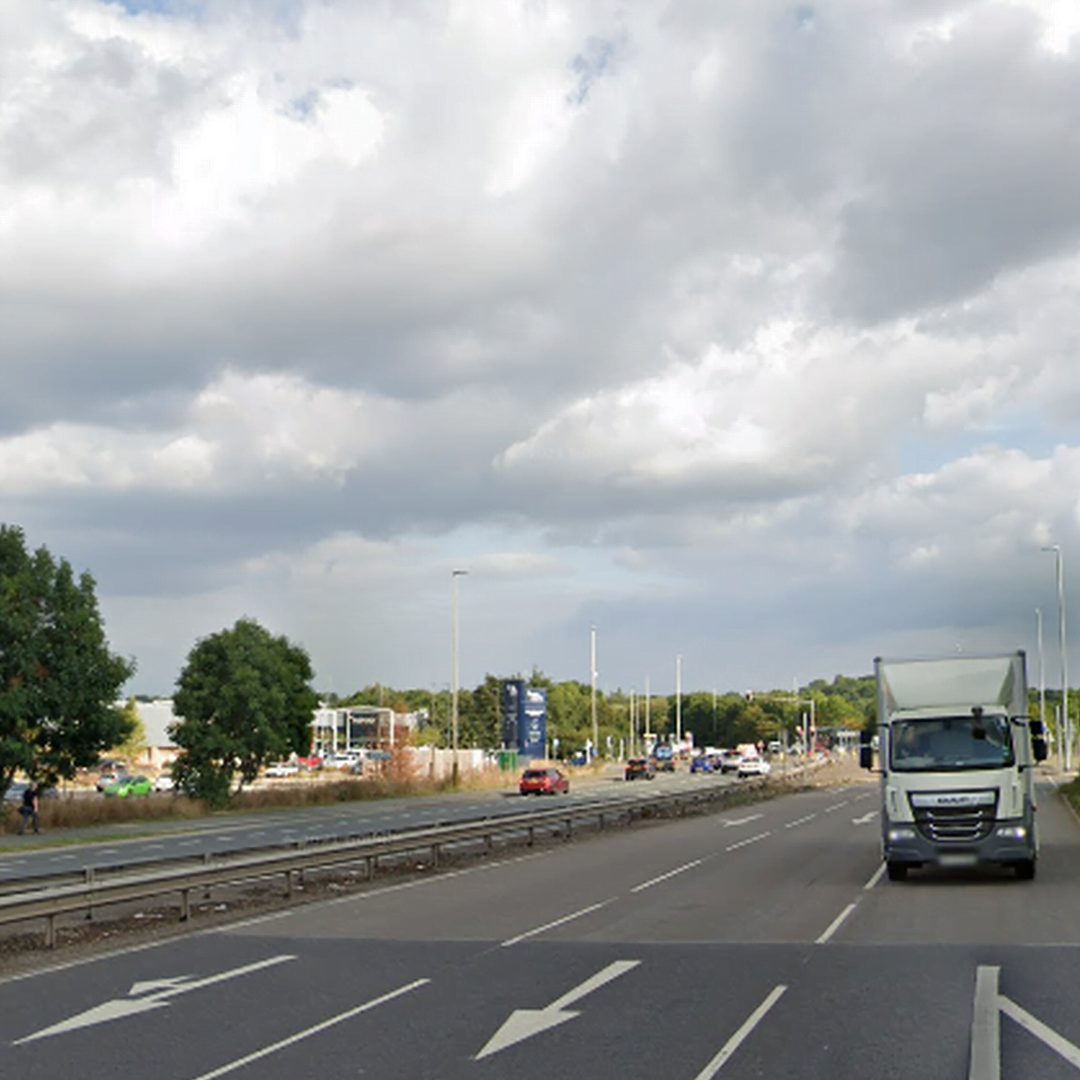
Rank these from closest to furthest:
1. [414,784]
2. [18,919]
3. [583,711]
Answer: [18,919] → [414,784] → [583,711]

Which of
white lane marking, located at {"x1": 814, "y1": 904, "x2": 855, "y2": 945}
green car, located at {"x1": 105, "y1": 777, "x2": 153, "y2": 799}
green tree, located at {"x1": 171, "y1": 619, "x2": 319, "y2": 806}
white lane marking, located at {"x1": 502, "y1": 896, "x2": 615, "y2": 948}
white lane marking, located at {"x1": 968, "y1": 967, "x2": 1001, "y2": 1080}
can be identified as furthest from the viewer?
green car, located at {"x1": 105, "y1": 777, "x2": 153, "y2": 799}

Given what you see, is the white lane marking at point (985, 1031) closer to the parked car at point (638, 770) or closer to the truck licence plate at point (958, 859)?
the truck licence plate at point (958, 859)

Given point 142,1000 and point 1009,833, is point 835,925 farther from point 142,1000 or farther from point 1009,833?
point 142,1000

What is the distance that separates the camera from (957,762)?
22.0 meters

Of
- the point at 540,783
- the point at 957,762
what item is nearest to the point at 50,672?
the point at 540,783

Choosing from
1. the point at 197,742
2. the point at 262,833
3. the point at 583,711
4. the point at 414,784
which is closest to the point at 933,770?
the point at 262,833

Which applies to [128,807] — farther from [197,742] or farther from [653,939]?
[653,939]

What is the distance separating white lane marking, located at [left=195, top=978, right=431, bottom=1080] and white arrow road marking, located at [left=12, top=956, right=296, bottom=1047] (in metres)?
1.70

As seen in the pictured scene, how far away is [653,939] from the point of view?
15781mm

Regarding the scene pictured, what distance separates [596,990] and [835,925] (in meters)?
5.43

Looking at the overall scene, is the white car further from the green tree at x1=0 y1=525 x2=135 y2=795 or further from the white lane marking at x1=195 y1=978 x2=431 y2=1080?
the white lane marking at x1=195 y1=978 x2=431 y2=1080

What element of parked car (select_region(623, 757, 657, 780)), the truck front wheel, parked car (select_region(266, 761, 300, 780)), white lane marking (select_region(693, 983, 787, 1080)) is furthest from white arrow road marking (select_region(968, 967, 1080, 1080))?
parked car (select_region(266, 761, 300, 780))

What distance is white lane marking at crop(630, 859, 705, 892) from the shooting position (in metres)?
22.0

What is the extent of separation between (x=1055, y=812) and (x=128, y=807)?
2948cm
